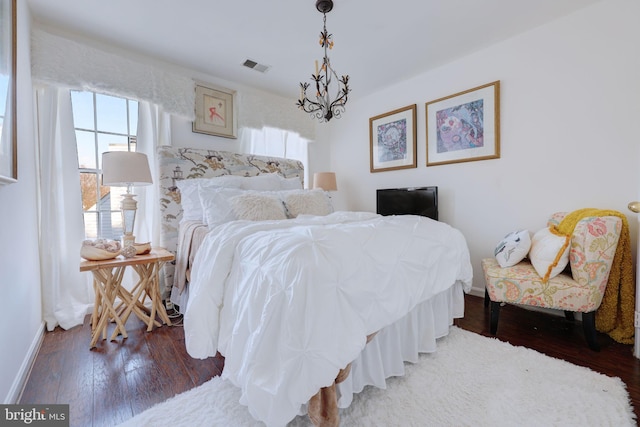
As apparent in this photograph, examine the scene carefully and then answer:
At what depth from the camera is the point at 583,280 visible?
1.81 metres

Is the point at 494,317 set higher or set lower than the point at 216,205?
lower

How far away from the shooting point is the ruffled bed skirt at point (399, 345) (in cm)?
134

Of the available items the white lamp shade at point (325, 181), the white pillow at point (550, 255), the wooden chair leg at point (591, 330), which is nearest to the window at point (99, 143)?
the white lamp shade at point (325, 181)

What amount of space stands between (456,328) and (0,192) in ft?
9.30

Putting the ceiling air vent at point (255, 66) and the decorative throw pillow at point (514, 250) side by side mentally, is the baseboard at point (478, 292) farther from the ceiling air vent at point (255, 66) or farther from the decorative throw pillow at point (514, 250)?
the ceiling air vent at point (255, 66)

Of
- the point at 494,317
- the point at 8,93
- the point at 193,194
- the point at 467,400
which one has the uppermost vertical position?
the point at 8,93

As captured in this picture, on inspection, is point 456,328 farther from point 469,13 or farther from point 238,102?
point 238,102

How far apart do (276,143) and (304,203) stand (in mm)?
1620

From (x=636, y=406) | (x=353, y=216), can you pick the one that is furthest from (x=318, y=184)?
(x=636, y=406)

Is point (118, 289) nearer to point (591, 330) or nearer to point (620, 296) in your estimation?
point (591, 330)

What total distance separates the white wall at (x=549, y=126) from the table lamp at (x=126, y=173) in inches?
114

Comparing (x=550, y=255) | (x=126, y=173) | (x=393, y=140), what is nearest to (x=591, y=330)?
(x=550, y=255)

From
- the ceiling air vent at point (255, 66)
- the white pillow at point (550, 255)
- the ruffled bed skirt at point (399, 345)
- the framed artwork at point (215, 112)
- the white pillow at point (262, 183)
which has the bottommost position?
the ruffled bed skirt at point (399, 345)

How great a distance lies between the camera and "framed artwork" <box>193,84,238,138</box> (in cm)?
313
